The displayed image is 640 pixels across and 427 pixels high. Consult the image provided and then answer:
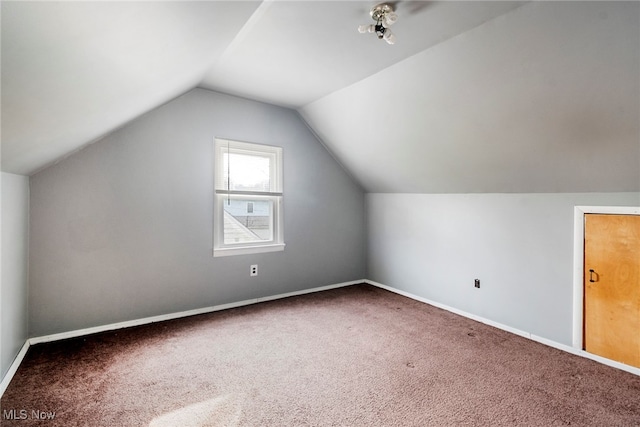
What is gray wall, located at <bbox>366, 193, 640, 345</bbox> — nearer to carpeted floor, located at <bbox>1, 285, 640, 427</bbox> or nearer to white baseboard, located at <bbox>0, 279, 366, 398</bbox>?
carpeted floor, located at <bbox>1, 285, 640, 427</bbox>

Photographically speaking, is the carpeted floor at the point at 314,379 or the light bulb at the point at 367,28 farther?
the light bulb at the point at 367,28

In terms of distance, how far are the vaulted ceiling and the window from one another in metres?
0.69

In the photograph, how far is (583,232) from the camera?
247 cm

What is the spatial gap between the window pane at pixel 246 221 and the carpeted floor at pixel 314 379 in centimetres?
100

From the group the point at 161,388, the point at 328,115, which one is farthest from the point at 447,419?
the point at 328,115

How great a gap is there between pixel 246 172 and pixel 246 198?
30cm

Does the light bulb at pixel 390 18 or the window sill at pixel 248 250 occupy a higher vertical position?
the light bulb at pixel 390 18

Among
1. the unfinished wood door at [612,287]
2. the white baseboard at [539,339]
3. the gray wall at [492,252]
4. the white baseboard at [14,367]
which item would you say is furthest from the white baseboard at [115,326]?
the unfinished wood door at [612,287]

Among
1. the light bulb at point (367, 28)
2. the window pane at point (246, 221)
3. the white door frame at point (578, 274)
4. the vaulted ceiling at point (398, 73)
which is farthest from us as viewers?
the window pane at point (246, 221)

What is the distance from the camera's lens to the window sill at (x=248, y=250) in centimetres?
339

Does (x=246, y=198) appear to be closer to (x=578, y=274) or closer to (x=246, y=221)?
(x=246, y=221)

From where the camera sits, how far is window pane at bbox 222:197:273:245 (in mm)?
3527

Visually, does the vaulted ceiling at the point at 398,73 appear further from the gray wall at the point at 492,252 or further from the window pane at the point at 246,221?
the window pane at the point at 246,221

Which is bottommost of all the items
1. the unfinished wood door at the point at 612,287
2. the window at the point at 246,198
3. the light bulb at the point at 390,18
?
the unfinished wood door at the point at 612,287
